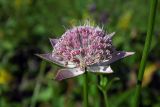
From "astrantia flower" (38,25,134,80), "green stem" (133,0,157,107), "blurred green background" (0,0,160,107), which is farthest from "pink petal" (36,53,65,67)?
"blurred green background" (0,0,160,107)

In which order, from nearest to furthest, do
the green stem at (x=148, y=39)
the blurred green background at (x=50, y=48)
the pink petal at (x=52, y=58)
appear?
the green stem at (x=148, y=39), the pink petal at (x=52, y=58), the blurred green background at (x=50, y=48)

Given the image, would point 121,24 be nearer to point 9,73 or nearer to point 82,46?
point 9,73

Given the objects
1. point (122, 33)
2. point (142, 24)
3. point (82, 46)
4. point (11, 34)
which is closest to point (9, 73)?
point (11, 34)

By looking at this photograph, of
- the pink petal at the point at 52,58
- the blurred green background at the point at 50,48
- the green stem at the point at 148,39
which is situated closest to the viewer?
the green stem at the point at 148,39

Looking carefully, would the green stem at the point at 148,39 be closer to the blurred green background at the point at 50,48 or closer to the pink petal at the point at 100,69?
the pink petal at the point at 100,69

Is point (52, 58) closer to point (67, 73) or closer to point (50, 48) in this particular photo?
point (67, 73)

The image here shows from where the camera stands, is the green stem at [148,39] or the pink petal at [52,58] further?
the pink petal at [52,58]

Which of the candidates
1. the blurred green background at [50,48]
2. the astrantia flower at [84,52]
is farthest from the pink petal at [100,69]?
the blurred green background at [50,48]

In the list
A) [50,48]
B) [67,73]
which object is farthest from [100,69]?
[50,48]
